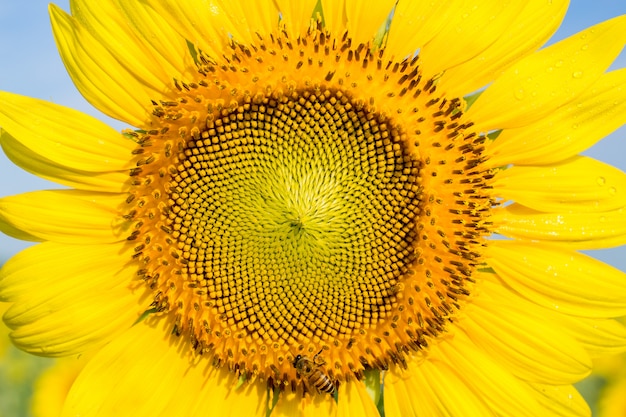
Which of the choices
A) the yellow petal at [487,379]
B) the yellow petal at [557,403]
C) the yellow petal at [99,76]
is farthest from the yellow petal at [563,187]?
the yellow petal at [99,76]

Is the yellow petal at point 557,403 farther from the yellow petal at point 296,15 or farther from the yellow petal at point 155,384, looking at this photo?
the yellow petal at point 296,15

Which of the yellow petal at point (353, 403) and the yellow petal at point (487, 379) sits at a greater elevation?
the yellow petal at point (487, 379)

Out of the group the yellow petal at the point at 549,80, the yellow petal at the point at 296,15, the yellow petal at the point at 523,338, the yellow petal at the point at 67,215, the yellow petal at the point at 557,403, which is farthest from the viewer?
the yellow petal at the point at 557,403

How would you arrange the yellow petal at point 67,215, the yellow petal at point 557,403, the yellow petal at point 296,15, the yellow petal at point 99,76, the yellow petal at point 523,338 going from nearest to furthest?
the yellow petal at point 296,15 < the yellow petal at point 99,76 < the yellow petal at point 67,215 < the yellow petal at point 523,338 < the yellow petal at point 557,403

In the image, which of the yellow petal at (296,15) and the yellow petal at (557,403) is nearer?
the yellow petal at (296,15)

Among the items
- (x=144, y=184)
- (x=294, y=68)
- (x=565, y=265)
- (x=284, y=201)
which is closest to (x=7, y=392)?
(x=144, y=184)

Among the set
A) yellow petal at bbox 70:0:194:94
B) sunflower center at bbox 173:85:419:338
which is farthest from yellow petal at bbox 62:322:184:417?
yellow petal at bbox 70:0:194:94

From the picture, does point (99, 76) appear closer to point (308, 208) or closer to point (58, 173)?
point (58, 173)

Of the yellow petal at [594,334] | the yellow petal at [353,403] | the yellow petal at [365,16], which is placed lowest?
the yellow petal at [353,403]
